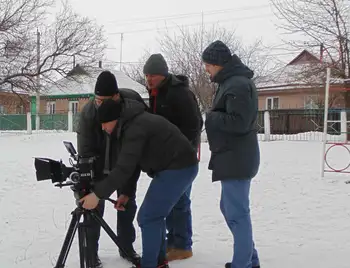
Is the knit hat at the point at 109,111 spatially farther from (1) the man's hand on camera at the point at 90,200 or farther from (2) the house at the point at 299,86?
(2) the house at the point at 299,86

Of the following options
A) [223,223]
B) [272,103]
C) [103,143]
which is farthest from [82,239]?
[272,103]

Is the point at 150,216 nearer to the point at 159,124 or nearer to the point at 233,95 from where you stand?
the point at 159,124

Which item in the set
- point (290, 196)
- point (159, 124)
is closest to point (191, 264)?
point (159, 124)

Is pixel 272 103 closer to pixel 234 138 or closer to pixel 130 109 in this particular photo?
pixel 234 138

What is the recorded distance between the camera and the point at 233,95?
11.1 ft

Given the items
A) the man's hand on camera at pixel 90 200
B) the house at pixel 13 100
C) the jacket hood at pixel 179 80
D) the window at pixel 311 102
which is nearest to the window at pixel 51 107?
the house at pixel 13 100

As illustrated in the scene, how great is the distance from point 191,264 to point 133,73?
46.8 metres

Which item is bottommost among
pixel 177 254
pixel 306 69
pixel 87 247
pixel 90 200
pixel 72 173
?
pixel 177 254

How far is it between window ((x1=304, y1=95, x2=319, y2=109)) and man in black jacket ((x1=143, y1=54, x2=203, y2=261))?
2537 cm

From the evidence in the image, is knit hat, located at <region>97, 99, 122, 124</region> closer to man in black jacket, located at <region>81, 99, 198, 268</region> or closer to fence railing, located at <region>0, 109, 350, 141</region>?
man in black jacket, located at <region>81, 99, 198, 268</region>

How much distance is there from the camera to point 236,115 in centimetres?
334

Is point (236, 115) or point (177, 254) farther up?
point (236, 115)

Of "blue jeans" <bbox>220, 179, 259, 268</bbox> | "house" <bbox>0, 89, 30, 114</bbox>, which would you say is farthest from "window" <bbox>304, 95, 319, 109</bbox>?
"blue jeans" <bbox>220, 179, 259, 268</bbox>

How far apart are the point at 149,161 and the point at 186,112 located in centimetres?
74
